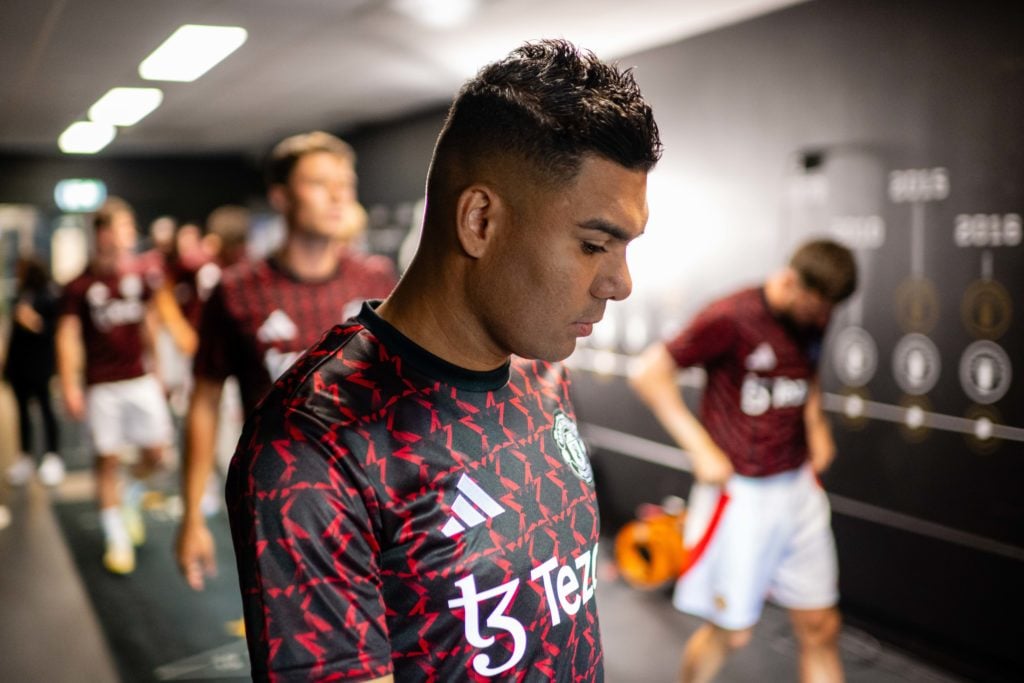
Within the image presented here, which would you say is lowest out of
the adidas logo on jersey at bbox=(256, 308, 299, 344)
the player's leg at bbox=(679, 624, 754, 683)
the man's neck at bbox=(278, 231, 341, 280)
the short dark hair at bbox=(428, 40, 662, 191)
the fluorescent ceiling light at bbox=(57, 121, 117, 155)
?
the player's leg at bbox=(679, 624, 754, 683)

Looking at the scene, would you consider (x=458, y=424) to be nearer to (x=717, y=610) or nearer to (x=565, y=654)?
(x=565, y=654)

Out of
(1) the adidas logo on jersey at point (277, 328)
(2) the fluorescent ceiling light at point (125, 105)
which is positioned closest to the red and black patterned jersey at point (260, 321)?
(1) the adidas logo on jersey at point (277, 328)

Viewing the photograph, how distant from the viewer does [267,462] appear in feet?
2.99

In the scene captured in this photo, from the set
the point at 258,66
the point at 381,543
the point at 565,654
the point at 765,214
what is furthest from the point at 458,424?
the point at 258,66

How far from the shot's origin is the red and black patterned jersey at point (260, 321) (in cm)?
275

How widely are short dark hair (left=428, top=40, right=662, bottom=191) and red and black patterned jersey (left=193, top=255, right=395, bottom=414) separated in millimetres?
1717

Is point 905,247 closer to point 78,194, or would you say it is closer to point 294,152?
point 294,152

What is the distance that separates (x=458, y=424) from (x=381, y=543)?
0.59 ft

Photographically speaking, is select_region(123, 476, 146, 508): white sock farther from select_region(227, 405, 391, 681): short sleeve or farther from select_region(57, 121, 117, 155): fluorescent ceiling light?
select_region(227, 405, 391, 681): short sleeve

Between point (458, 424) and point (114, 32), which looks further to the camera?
point (114, 32)

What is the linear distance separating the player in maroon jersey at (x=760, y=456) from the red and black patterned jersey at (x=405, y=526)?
1.89 m

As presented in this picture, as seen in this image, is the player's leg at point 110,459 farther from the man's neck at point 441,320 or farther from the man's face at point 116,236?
the man's neck at point 441,320

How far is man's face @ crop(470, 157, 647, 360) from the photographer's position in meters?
1.03

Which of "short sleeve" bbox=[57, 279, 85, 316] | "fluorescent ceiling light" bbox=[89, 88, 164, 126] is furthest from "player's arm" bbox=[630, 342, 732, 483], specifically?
"fluorescent ceiling light" bbox=[89, 88, 164, 126]
